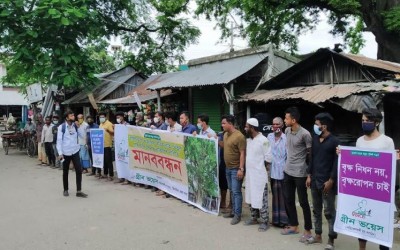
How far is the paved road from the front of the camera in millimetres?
5199

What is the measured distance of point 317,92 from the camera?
8.99 meters

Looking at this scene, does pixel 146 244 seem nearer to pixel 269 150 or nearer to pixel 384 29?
pixel 269 150

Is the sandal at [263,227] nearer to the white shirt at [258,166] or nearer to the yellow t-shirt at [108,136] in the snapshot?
the white shirt at [258,166]

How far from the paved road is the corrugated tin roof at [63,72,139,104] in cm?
979

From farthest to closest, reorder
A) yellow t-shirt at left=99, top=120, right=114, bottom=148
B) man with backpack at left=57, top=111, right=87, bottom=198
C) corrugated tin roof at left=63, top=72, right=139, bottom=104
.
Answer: corrugated tin roof at left=63, top=72, right=139, bottom=104 < yellow t-shirt at left=99, top=120, right=114, bottom=148 < man with backpack at left=57, top=111, right=87, bottom=198

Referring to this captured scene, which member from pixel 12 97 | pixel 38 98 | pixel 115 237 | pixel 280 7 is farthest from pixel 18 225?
pixel 12 97

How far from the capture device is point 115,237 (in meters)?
5.51

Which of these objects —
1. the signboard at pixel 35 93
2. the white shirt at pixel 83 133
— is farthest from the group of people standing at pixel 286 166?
the signboard at pixel 35 93

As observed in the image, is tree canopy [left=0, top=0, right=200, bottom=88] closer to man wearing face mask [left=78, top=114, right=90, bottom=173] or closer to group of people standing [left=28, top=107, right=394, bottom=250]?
man wearing face mask [left=78, top=114, right=90, bottom=173]

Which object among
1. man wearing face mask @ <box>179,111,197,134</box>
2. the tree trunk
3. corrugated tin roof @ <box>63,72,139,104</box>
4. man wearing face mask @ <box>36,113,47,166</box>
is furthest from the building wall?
the tree trunk

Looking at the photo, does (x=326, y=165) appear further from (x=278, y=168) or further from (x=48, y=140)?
(x=48, y=140)

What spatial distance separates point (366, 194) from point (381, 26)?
38.3ft

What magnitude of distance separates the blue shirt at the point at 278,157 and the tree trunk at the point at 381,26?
1042 centimetres

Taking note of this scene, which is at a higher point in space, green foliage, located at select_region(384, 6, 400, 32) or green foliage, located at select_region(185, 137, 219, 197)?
green foliage, located at select_region(384, 6, 400, 32)
